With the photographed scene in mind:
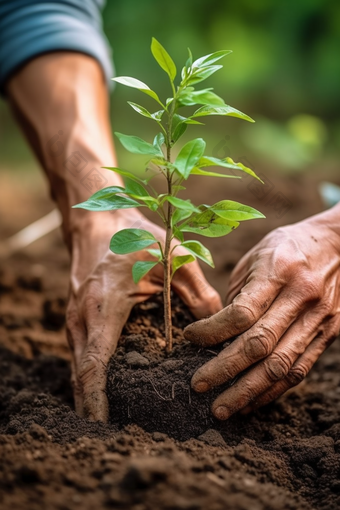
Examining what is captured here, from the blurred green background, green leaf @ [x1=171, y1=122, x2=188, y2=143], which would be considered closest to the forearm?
green leaf @ [x1=171, y1=122, x2=188, y2=143]

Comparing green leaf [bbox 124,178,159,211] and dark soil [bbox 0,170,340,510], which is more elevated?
green leaf [bbox 124,178,159,211]

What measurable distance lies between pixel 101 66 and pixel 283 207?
157 cm

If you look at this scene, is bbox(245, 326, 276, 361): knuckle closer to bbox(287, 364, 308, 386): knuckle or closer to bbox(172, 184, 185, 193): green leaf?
bbox(287, 364, 308, 386): knuckle

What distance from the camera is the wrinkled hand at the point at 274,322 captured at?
1.36 meters

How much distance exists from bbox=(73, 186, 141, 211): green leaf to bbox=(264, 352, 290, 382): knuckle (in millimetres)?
509

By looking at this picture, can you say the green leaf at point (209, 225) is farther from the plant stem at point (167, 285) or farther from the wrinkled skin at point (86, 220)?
the wrinkled skin at point (86, 220)

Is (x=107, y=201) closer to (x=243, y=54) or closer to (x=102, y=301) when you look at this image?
(x=102, y=301)

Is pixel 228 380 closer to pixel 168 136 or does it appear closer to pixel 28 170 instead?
pixel 168 136

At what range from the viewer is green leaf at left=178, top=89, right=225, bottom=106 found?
1.19m

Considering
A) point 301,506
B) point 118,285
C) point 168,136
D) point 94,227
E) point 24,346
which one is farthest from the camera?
point 24,346

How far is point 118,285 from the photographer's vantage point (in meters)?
1.58

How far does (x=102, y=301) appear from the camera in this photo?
1.55 meters

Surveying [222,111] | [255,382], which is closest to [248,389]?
[255,382]

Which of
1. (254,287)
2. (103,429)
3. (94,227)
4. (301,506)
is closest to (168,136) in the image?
(254,287)
